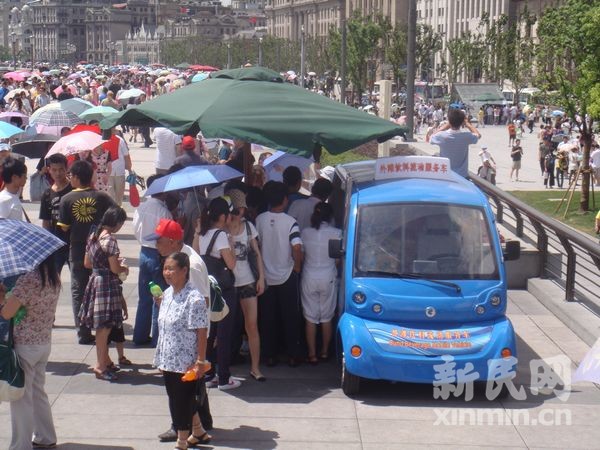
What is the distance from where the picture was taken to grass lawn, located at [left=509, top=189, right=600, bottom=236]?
24.5 meters

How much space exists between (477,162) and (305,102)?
2820 cm

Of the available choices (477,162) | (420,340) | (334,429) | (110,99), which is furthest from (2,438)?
(477,162)

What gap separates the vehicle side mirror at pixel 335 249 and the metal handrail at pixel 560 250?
305cm

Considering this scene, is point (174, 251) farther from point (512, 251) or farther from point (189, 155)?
point (189, 155)

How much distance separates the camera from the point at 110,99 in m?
25.2

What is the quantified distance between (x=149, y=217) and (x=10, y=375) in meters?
3.25

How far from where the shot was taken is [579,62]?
27.2m

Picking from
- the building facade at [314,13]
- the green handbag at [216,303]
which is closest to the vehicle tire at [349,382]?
the green handbag at [216,303]

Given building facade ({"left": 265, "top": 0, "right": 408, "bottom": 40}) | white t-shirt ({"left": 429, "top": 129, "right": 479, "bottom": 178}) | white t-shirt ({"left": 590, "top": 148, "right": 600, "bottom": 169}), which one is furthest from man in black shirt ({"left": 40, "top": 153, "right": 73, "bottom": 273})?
building facade ({"left": 265, "top": 0, "right": 408, "bottom": 40})

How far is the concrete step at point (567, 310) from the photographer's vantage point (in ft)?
34.9

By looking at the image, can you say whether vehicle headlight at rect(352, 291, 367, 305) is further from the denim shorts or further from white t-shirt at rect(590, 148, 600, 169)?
white t-shirt at rect(590, 148, 600, 169)

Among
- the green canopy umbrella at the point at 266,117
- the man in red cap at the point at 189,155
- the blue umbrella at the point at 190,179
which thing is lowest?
the man in red cap at the point at 189,155

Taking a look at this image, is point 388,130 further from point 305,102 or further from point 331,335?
point 331,335

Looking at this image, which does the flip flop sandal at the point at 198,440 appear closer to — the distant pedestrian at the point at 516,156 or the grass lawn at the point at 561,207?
the grass lawn at the point at 561,207
